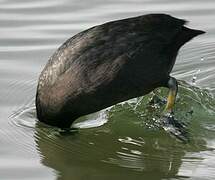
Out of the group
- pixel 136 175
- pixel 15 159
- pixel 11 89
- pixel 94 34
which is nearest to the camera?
pixel 136 175

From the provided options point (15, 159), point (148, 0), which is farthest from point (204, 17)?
point (15, 159)

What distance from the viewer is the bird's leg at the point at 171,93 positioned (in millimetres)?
7691

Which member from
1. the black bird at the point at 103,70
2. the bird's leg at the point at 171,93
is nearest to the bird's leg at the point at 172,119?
the bird's leg at the point at 171,93

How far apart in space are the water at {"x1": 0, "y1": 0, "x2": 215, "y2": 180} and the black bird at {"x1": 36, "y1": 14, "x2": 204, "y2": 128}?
29 cm

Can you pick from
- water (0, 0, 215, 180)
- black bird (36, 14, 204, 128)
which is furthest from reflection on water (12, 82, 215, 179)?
black bird (36, 14, 204, 128)

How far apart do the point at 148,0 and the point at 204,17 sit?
90 cm

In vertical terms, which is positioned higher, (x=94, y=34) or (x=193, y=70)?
(x=94, y=34)

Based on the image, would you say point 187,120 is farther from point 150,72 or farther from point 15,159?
point 15,159

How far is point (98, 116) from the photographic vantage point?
773 cm

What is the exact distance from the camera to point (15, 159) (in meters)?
6.73

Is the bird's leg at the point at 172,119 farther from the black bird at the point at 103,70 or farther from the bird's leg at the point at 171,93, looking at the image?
the black bird at the point at 103,70

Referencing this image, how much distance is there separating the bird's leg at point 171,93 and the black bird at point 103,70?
0.08 meters

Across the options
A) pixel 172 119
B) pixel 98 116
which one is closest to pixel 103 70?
pixel 98 116

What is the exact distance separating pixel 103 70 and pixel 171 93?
Result: 3.21ft
